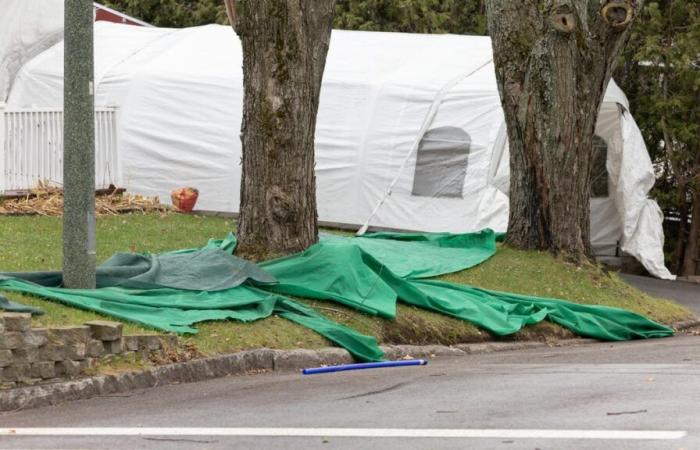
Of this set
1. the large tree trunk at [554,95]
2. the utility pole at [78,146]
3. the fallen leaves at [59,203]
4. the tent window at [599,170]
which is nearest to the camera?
the utility pole at [78,146]

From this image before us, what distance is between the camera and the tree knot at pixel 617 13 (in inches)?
707

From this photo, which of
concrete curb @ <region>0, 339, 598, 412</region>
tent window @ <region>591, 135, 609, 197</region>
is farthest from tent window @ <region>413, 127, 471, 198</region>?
concrete curb @ <region>0, 339, 598, 412</region>

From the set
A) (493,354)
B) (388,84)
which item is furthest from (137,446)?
(388,84)

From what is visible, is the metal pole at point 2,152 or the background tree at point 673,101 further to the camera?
the background tree at point 673,101

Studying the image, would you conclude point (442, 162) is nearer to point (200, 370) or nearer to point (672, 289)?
point (672, 289)

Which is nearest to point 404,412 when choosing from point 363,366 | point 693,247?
point 363,366

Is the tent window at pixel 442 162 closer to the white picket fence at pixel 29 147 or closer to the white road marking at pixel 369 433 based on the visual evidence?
the white picket fence at pixel 29 147

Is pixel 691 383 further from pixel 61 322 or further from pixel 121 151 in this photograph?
pixel 121 151

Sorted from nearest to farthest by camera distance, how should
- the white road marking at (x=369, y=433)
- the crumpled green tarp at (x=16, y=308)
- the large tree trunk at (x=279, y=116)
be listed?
1. the white road marking at (x=369, y=433)
2. the crumpled green tarp at (x=16, y=308)
3. the large tree trunk at (x=279, y=116)

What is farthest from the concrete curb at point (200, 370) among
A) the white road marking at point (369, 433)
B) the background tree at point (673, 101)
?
the background tree at point (673, 101)

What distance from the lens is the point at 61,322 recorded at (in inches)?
412

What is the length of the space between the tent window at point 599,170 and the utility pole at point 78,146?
46.8ft

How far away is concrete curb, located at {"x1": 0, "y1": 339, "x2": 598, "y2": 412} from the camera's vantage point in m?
9.45

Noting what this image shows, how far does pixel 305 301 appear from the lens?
1355 centimetres
